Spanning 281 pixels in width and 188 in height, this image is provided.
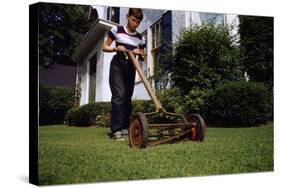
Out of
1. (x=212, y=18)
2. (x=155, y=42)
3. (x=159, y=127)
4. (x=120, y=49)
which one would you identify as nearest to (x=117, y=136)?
(x=159, y=127)

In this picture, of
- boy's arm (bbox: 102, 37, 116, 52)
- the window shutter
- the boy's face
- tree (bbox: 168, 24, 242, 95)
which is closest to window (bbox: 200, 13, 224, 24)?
tree (bbox: 168, 24, 242, 95)

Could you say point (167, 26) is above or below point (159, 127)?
above

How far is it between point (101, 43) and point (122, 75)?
51 centimetres

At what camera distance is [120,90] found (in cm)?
753

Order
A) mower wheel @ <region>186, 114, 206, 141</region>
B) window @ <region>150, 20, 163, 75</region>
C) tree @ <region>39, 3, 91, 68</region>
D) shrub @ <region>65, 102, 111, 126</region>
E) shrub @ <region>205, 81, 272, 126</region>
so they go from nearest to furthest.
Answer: tree @ <region>39, 3, 91, 68</region> → shrub @ <region>65, 102, 111, 126</region> → window @ <region>150, 20, 163, 75</region> → mower wheel @ <region>186, 114, 206, 141</region> → shrub @ <region>205, 81, 272, 126</region>

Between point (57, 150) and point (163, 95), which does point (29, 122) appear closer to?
point (57, 150)

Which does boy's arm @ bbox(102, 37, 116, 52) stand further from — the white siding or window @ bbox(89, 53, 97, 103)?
the white siding

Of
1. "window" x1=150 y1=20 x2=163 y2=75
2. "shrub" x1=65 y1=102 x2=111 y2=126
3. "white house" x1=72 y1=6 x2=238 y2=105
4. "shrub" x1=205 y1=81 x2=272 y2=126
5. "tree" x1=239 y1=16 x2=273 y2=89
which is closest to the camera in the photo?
"shrub" x1=65 y1=102 x2=111 y2=126

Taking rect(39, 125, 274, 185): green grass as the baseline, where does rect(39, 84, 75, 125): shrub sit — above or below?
above

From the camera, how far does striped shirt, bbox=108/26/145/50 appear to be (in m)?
7.49

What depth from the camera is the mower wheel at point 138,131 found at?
24.1 ft

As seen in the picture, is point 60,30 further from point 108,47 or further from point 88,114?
point 88,114

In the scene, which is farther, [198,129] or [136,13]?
[198,129]

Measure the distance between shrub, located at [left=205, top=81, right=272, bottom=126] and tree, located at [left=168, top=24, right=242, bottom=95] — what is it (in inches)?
5.8
